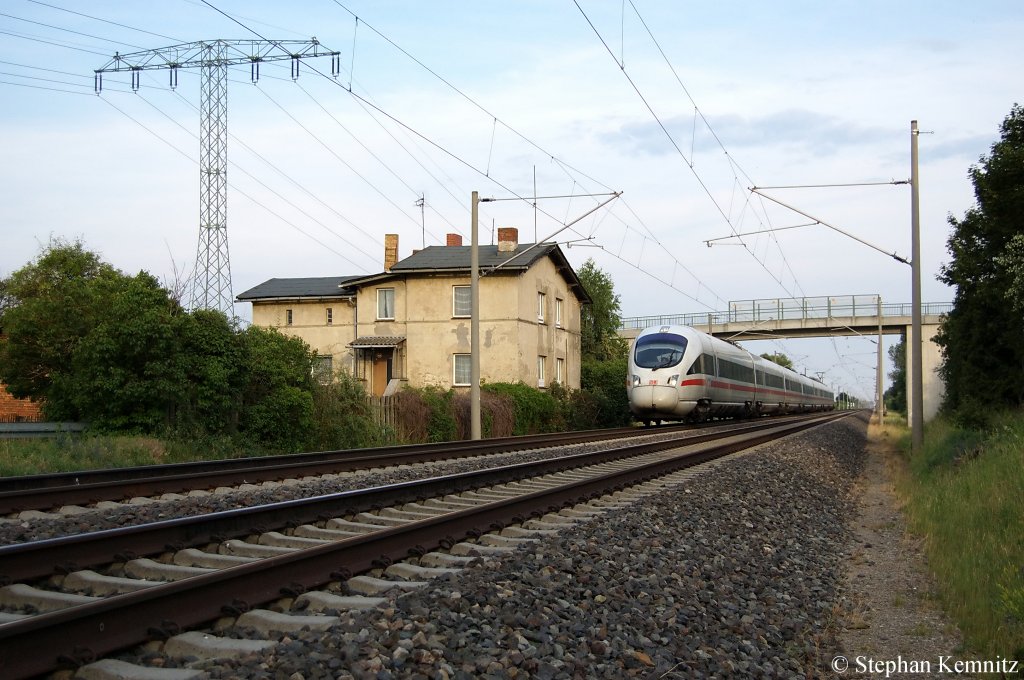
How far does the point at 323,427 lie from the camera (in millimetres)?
22000

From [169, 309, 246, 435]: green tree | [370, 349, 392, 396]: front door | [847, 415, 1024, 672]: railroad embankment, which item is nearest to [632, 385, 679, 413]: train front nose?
[847, 415, 1024, 672]: railroad embankment

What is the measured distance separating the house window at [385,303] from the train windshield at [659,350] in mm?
13326

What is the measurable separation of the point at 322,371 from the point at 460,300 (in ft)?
57.9

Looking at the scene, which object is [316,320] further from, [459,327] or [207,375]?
[207,375]

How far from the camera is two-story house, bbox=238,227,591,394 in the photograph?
131 feet

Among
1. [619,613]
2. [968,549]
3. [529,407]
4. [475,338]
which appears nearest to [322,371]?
[475,338]

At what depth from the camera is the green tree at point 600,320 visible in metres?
56.2

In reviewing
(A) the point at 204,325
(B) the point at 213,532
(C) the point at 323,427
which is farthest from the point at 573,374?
(B) the point at 213,532

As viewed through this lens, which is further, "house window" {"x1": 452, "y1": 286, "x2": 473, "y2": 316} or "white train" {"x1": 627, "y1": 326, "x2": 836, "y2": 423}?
"house window" {"x1": 452, "y1": 286, "x2": 473, "y2": 316}

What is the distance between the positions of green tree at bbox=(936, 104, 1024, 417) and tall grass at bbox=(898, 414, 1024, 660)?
12.8 feet

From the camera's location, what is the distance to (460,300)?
1582 inches

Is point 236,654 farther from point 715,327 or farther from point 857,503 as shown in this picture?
point 715,327

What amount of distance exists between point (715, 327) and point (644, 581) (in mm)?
56009

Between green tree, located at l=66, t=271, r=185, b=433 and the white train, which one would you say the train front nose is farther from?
green tree, located at l=66, t=271, r=185, b=433
